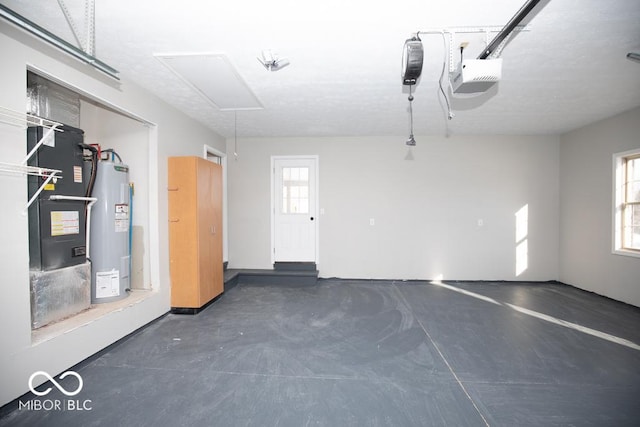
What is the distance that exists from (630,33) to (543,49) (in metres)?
0.52

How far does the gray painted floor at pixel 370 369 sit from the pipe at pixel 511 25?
2.54 meters

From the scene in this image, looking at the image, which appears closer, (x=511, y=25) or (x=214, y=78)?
(x=511, y=25)

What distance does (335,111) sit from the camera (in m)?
3.42

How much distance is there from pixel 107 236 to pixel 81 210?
1.14ft

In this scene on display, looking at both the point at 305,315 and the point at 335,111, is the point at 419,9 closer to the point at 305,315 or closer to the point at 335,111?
the point at 335,111

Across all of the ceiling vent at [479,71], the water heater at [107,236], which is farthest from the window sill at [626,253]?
the water heater at [107,236]

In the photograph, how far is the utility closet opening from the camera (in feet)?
6.51

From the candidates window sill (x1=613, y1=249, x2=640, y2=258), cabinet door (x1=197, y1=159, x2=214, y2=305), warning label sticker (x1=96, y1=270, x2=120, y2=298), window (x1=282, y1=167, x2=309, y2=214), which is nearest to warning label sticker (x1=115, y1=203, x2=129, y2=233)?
warning label sticker (x1=96, y1=270, x2=120, y2=298)

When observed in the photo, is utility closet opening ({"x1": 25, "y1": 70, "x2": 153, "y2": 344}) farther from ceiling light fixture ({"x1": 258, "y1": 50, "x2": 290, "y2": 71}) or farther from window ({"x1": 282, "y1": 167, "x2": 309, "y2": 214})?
window ({"x1": 282, "y1": 167, "x2": 309, "y2": 214})

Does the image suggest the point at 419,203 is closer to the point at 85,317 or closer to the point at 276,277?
the point at 276,277

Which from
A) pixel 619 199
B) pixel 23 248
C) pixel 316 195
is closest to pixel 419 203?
pixel 316 195

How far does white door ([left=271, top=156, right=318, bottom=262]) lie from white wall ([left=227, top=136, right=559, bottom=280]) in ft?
0.53

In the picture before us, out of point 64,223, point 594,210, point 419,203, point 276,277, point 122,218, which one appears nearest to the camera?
point 64,223

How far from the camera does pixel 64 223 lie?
218 centimetres
